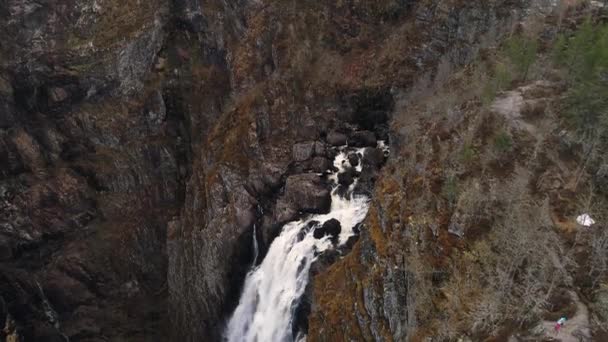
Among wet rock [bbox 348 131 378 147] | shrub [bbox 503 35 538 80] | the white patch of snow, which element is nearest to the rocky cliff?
wet rock [bbox 348 131 378 147]

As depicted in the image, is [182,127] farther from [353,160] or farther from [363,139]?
[353,160]

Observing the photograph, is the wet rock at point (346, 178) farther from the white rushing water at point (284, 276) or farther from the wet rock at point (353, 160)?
the wet rock at point (353, 160)

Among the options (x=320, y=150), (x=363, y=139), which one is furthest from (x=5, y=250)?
(x=363, y=139)

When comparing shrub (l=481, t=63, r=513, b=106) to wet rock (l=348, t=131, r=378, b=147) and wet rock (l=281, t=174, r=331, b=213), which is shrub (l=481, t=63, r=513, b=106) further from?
wet rock (l=281, t=174, r=331, b=213)

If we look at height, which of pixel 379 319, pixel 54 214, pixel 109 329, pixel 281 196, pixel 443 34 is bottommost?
pixel 109 329

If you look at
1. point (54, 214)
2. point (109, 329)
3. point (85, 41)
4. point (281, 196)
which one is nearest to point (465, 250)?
point (281, 196)

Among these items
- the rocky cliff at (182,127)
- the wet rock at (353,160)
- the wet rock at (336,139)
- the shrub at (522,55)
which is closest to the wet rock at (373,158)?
the rocky cliff at (182,127)

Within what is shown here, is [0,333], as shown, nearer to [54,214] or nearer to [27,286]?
[27,286]
